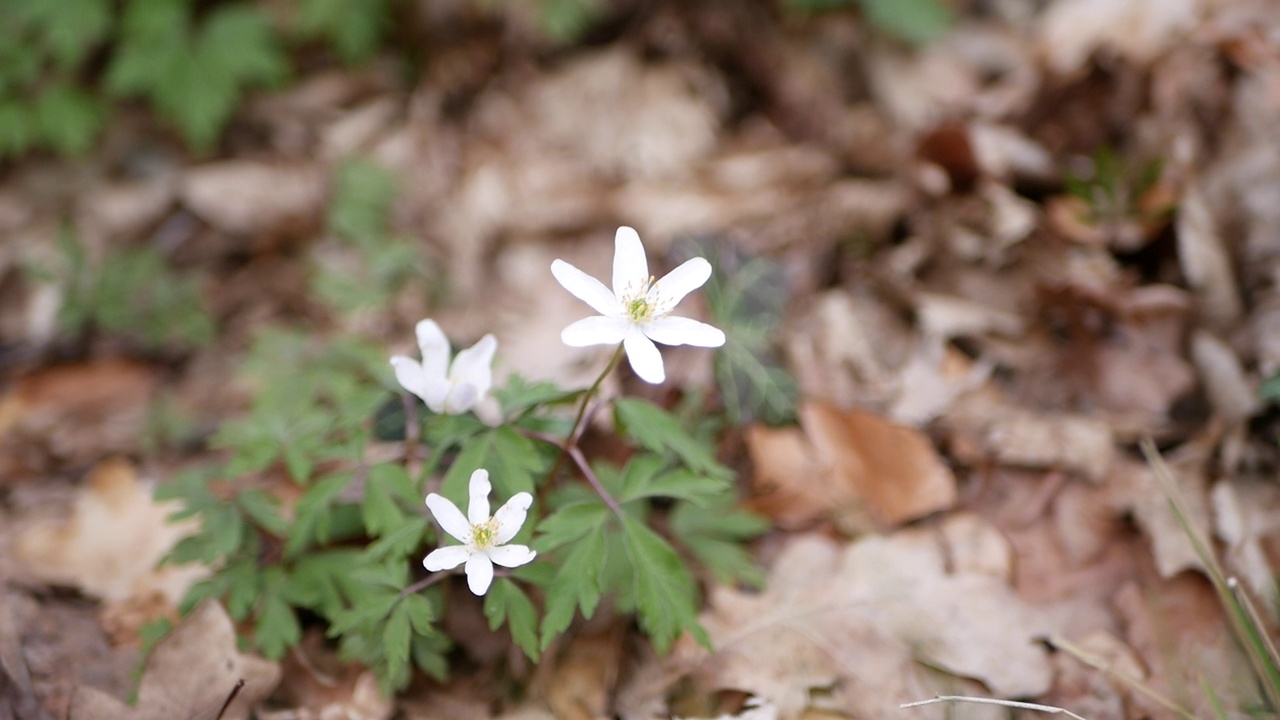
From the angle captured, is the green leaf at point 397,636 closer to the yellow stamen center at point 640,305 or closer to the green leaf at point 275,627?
the green leaf at point 275,627

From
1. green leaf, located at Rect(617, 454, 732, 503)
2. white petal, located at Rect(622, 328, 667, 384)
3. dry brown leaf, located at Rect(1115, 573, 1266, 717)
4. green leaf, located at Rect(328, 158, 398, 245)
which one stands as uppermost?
green leaf, located at Rect(328, 158, 398, 245)

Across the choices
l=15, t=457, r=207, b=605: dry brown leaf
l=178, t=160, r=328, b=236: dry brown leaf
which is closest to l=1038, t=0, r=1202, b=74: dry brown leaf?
l=178, t=160, r=328, b=236: dry brown leaf

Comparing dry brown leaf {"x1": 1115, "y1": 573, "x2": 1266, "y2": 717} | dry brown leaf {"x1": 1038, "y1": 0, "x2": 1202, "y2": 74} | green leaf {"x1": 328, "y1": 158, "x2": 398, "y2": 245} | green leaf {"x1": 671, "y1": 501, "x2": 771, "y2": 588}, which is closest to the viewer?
dry brown leaf {"x1": 1115, "y1": 573, "x2": 1266, "y2": 717}

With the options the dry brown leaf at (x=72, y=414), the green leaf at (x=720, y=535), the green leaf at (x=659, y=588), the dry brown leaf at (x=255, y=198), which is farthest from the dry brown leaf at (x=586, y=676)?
the dry brown leaf at (x=255, y=198)

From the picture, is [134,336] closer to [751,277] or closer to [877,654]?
[751,277]

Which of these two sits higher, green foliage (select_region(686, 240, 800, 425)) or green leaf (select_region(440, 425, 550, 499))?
green foliage (select_region(686, 240, 800, 425))

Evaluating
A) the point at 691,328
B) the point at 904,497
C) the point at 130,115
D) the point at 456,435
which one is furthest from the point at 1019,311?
the point at 130,115

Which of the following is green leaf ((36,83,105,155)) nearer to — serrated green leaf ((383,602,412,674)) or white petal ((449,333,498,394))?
white petal ((449,333,498,394))

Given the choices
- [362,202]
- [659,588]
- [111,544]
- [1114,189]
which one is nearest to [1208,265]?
[1114,189]
